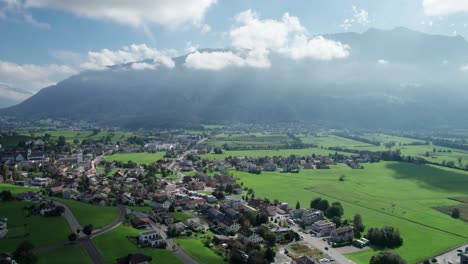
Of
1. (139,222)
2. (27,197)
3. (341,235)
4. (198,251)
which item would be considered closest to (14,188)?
(27,197)

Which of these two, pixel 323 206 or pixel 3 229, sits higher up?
pixel 323 206

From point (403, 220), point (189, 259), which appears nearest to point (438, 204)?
point (403, 220)

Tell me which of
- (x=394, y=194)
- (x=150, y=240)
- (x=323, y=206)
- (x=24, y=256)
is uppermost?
(x=394, y=194)

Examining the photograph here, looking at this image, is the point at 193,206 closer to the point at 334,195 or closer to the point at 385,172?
the point at 334,195

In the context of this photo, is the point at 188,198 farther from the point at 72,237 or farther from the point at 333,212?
the point at 72,237

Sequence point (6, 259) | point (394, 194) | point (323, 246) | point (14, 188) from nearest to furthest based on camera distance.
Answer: point (6, 259)
point (323, 246)
point (14, 188)
point (394, 194)

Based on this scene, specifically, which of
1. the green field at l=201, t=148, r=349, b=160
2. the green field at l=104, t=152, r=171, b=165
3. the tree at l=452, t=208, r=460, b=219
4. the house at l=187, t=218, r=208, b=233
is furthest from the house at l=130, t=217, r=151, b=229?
the green field at l=201, t=148, r=349, b=160
